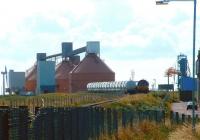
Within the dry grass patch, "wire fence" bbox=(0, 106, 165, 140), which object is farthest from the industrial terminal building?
"wire fence" bbox=(0, 106, 165, 140)

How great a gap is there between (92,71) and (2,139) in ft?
452

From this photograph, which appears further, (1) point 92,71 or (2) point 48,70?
(1) point 92,71

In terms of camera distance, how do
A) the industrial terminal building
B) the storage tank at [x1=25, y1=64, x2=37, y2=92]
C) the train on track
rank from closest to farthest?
the train on track < the industrial terminal building < the storage tank at [x1=25, y1=64, x2=37, y2=92]

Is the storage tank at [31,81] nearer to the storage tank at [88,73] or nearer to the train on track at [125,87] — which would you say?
the storage tank at [88,73]

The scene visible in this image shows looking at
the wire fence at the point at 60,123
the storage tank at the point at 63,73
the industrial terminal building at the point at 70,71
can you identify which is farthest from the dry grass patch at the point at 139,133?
the storage tank at the point at 63,73

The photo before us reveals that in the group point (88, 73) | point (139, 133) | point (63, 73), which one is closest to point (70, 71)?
point (63, 73)

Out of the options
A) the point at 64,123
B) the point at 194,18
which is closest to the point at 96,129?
the point at 64,123

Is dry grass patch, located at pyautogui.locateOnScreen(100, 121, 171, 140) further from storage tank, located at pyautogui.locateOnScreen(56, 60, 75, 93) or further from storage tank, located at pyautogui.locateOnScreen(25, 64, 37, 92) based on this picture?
storage tank, located at pyautogui.locateOnScreen(25, 64, 37, 92)

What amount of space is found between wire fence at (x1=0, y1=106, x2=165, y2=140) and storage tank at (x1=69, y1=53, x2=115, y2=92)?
121410 millimetres

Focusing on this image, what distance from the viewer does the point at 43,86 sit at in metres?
135

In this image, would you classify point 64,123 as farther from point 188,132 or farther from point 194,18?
point 194,18

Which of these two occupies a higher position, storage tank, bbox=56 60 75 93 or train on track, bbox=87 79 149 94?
storage tank, bbox=56 60 75 93

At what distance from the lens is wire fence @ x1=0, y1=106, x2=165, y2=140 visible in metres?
11.9

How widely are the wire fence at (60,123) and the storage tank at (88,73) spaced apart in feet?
398
